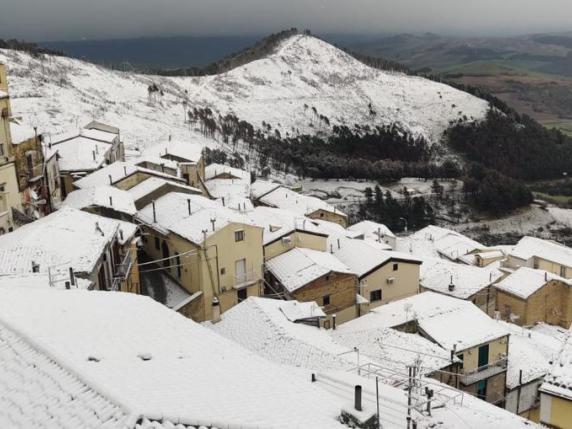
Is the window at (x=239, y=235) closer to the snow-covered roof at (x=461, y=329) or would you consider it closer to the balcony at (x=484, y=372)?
the snow-covered roof at (x=461, y=329)

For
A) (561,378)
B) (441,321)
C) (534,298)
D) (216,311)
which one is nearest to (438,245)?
(534,298)

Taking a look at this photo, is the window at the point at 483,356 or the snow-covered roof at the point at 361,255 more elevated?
the snow-covered roof at the point at 361,255

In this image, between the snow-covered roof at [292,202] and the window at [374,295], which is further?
the snow-covered roof at [292,202]

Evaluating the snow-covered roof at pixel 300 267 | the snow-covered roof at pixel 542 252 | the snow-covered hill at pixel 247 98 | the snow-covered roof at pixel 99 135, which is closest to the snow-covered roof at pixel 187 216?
the snow-covered roof at pixel 300 267

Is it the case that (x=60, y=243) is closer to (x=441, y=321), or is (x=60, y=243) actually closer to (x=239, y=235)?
(x=239, y=235)

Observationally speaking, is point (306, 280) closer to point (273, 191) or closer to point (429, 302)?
point (429, 302)

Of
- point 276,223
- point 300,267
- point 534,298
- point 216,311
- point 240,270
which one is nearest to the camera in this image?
point 216,311

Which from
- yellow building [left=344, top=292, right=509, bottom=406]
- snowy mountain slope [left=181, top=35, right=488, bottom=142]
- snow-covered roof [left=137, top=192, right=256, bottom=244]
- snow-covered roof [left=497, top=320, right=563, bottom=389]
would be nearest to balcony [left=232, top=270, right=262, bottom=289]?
snow-covered roof [left=137, top=192, right=256, bottom=244]
